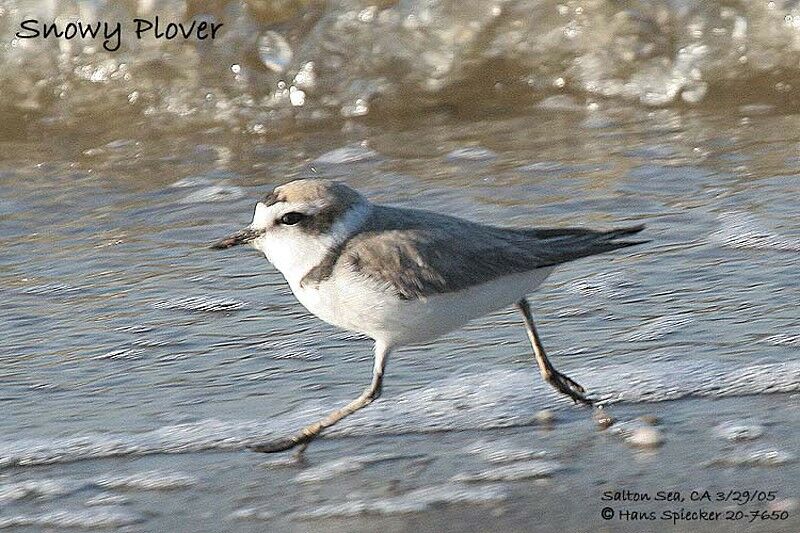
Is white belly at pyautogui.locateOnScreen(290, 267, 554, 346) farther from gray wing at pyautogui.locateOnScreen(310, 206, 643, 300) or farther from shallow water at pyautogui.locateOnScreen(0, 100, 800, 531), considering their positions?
shallow water at pyautogui.locateOnScreen(0, 100, 800, 531)

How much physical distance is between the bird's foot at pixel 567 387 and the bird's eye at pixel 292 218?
98cm

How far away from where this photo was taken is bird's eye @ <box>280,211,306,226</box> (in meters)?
4.50

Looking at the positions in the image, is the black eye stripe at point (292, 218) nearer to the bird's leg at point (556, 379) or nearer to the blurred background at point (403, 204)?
the blurred background at point (403, 204)

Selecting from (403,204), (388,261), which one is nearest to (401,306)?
(388,261)

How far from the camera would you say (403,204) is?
7184mm

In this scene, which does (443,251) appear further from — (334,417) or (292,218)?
(334,417)

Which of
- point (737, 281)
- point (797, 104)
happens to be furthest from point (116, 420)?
point (797, 104)

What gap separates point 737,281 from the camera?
5.75 metres

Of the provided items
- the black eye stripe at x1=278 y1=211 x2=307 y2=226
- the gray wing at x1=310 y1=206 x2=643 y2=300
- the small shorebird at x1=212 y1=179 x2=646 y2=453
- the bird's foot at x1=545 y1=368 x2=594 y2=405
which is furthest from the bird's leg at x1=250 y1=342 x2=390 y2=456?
the bird's foot at x1=545 y1=368 x2=594 y2=405

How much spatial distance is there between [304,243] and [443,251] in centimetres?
44

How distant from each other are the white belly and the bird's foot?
0.33 m

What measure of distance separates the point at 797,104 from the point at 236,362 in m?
4.71

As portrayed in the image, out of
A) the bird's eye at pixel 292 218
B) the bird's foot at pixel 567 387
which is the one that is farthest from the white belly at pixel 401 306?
the bird's foot at pixel 567 387

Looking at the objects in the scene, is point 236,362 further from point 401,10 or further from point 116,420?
point 401,10
